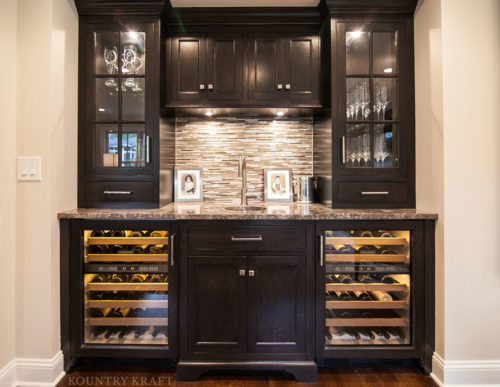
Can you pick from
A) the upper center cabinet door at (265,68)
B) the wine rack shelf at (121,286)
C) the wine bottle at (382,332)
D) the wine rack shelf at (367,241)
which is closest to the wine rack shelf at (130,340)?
the wine rack shelf at (121,286)

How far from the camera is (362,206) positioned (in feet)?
6.82

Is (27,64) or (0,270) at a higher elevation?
(27,64)

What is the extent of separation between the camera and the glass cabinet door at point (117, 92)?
2078 mm

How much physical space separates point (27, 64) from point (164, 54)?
33.5 inches

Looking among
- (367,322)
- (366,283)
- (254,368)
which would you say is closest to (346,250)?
(366,283)

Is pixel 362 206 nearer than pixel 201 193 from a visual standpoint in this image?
Yes

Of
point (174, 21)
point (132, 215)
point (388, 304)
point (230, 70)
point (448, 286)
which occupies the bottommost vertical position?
point (388, 304)

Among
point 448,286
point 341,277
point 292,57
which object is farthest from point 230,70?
point 448,286

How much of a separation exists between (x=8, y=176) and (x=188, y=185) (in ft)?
3.92

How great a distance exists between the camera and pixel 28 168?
1.77m

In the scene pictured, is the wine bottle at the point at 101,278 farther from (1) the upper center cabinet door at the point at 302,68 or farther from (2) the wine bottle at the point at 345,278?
(1) the upper center cabinet door at the point at 302,68

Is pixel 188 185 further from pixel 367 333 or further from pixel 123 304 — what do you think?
pixel 367 333

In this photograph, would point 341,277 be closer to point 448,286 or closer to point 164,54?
point 448,286

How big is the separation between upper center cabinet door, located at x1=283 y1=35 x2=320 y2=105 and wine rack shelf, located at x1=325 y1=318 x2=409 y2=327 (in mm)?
1528
